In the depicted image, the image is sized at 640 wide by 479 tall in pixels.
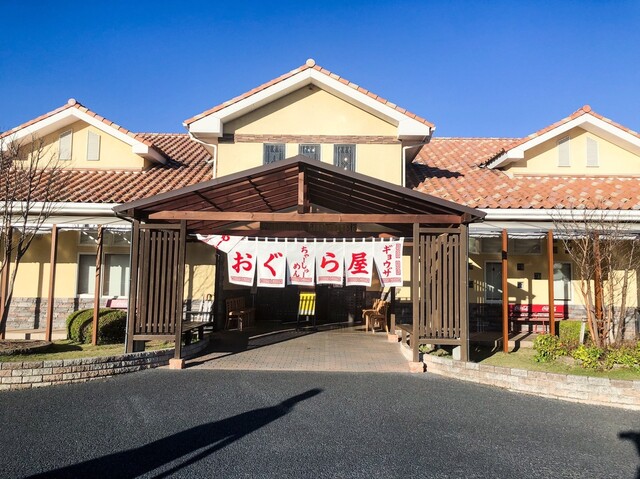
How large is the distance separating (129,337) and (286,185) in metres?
4.51

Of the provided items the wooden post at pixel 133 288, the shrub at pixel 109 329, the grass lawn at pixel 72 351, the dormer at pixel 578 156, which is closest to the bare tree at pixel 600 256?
the dormer at pixel 578 156

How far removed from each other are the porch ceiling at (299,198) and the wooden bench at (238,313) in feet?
13.1

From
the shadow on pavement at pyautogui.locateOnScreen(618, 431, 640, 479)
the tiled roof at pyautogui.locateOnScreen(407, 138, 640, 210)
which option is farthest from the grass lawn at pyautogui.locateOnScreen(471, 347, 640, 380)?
the tiled roof at pyautogui.locateOnScreen(407, 138, 640, 210)

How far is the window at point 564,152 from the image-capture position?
48.7 ft

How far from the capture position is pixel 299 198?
30.6ft

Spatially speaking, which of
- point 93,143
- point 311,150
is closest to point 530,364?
point 311,150

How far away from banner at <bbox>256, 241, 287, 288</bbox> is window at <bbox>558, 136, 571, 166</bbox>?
9.68m

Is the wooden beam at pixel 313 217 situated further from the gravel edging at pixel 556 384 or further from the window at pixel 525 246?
the window at pixel 525 246

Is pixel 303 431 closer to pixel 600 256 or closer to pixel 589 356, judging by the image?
pixel 589 356

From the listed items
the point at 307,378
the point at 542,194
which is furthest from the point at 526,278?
the point at 307,378

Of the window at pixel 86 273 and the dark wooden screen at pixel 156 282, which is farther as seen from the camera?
the window at pixel 86 273

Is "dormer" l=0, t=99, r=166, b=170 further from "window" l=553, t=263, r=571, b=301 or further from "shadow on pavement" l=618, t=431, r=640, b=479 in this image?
"shadow on pavement" l=618, t=431, r=640, b=479

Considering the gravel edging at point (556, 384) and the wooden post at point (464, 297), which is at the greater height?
the wooden post at point (464, 297)

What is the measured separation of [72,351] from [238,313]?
17.1ft
